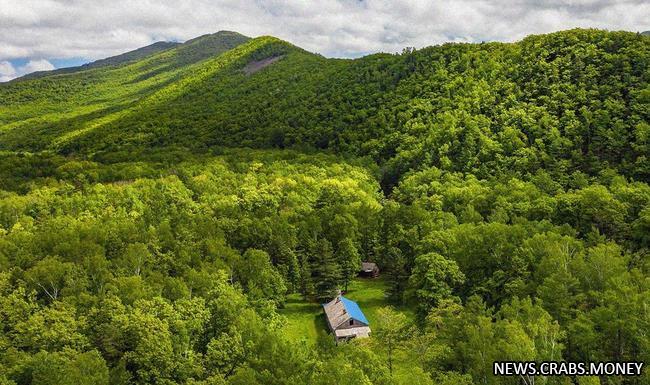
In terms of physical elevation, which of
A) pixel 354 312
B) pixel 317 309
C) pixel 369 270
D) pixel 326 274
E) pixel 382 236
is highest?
pixel 382 236

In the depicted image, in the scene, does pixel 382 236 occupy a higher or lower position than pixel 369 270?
higher

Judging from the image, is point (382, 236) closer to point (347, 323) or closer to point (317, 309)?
point (317, 309)

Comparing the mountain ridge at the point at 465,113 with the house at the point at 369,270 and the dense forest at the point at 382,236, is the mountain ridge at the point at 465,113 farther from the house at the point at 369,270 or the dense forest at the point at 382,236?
the house at the point at 369,270

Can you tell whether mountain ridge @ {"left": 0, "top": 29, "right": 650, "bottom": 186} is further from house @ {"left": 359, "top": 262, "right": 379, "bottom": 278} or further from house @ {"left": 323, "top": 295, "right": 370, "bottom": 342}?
house @ {"left": 323, "top": 295, "right": 370, "bottom": 342}

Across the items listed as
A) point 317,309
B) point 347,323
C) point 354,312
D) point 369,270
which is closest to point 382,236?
point 369,270

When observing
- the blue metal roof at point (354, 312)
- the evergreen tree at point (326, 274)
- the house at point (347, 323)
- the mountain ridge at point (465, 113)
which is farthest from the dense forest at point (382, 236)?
the blue metal roof at point (354, 312)

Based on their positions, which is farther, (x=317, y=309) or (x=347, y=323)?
(x=317, y=309)

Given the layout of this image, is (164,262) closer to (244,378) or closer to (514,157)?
(244,378)
